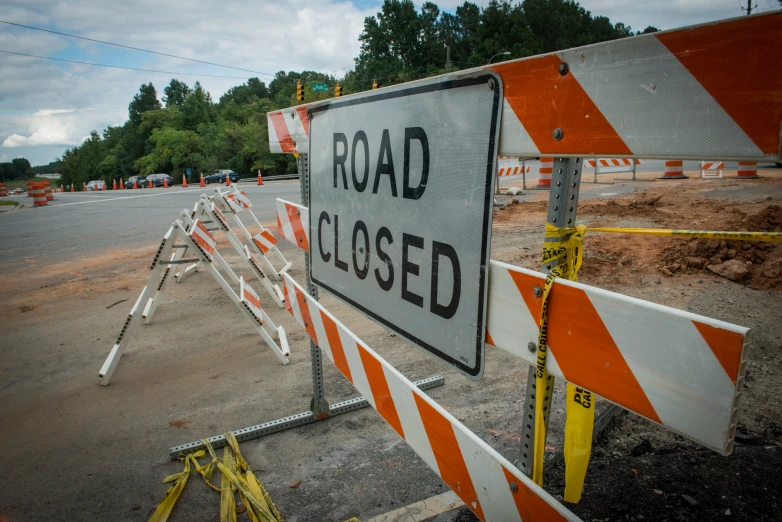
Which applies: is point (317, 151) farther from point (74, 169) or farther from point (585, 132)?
point (74, 169)

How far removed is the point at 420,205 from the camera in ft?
5.57

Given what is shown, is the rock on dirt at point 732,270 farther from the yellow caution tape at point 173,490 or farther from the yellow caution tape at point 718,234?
the yellow caution tape at point 173,490

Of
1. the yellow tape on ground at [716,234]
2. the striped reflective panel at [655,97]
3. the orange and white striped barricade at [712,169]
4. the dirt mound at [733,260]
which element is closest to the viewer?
the striped reflective panel at [655,97]

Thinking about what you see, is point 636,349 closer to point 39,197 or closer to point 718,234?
point 718,234

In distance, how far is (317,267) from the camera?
8.76 ft

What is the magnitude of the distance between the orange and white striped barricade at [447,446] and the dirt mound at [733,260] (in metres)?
5.18

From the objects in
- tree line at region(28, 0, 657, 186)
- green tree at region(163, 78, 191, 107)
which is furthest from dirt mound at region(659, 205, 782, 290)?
green tree at region(163, 78, 191, 107)

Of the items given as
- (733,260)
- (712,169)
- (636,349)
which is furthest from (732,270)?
(712,169)

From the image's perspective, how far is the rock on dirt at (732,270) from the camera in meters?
5.72

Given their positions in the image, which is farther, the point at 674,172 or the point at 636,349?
the point at 674,172

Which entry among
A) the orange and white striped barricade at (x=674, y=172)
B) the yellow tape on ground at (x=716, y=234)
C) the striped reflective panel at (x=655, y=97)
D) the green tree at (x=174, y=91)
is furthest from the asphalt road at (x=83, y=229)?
the green tree at (x=174, y=91)

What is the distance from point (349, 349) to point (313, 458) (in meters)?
1.22

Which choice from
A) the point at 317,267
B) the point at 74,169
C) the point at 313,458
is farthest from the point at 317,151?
the point at 74,169

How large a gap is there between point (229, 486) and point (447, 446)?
178 cm
